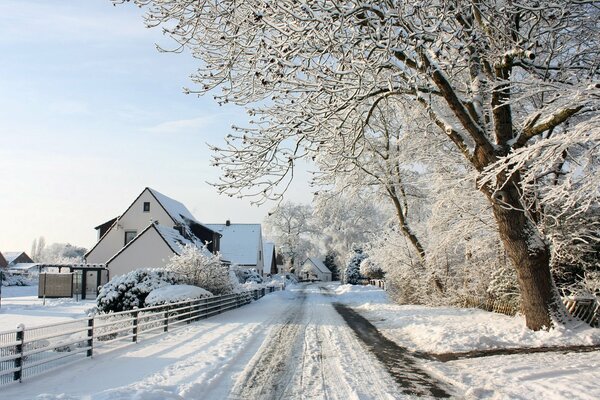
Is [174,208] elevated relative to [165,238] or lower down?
elevated

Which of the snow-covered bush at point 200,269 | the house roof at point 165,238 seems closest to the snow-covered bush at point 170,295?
the snow-covered bush at point 200,269

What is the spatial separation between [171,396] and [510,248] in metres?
8.83

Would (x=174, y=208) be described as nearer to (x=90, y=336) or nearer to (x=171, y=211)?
(x=171, y=211)

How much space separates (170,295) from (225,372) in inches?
429

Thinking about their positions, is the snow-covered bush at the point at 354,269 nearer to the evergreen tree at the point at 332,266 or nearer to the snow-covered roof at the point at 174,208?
the snow-covered roof at the point at 174,208

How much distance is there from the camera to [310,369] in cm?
1007

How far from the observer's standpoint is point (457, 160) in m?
18.1

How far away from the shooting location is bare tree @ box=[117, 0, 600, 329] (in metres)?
8.33

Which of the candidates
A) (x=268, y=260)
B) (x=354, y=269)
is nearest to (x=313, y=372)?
(x=354, y=269)

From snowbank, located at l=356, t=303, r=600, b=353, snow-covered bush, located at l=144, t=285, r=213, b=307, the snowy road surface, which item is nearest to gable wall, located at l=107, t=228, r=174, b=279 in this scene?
snow-covered bush, located at l=144, t=285, r=213, b=307

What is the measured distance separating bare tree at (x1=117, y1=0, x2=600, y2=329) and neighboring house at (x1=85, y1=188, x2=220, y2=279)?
1031 inches

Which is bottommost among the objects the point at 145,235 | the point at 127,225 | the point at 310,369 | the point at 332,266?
the point at 332,266

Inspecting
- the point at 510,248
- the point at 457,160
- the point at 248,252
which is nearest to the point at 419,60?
the point at 510,248

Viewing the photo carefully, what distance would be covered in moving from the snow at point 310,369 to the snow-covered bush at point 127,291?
6285mm
